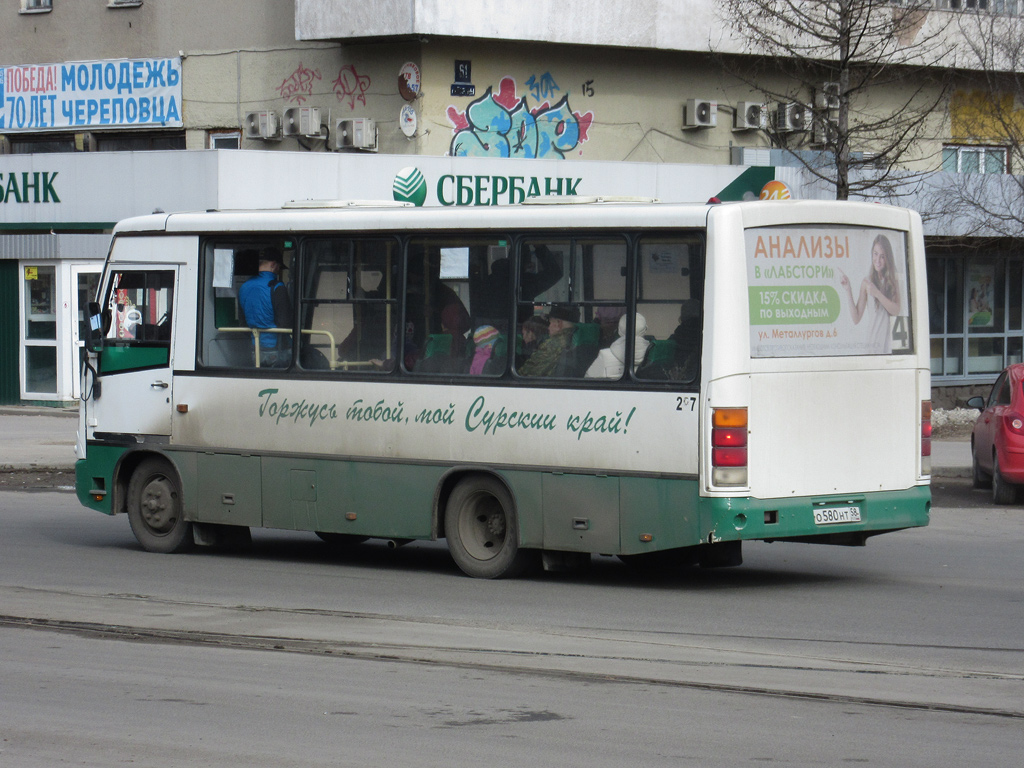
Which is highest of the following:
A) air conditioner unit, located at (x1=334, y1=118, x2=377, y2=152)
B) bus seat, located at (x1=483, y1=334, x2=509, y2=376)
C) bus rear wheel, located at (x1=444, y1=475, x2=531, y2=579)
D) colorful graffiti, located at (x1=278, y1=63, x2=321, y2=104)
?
colorful graffiti, located at (x1=278, y1=63, x2=321, y2=104)

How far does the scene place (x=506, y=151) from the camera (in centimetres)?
2752

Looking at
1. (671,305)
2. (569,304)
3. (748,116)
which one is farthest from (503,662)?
(748,116)

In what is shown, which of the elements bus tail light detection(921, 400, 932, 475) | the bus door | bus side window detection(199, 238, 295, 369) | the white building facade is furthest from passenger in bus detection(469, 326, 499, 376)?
the white building facade

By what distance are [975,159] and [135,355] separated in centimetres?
2422

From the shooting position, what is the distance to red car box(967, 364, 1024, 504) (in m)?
16.7

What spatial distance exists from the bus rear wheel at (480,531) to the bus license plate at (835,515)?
211cm

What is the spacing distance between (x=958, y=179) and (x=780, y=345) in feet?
72.4

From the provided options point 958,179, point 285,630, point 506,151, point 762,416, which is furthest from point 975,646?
point 958,179

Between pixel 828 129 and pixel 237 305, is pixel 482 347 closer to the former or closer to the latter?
pixel 237 305

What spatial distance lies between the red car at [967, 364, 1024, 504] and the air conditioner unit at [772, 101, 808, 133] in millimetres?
12653

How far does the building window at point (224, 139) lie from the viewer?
94.9 ft

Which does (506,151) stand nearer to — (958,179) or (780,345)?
(958,179)

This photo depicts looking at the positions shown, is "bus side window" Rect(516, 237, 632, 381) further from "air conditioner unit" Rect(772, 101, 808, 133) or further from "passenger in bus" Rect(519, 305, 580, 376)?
"air conditioner unit" Rect(772, 101, 808, 133)

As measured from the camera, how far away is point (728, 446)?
33.0 ft
